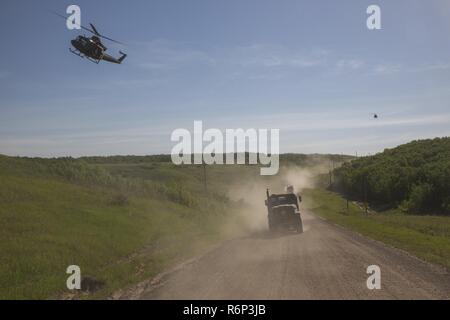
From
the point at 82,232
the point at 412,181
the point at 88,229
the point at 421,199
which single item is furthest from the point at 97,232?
the point at 412,181

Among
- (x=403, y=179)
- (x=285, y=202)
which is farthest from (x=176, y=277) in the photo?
(x=403, y=179)

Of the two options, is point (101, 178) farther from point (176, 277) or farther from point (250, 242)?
point (176, 277)

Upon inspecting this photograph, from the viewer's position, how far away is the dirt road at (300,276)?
1346 centimetres

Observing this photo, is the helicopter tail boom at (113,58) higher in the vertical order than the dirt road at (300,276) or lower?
higher

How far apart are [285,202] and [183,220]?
1022 centimetres

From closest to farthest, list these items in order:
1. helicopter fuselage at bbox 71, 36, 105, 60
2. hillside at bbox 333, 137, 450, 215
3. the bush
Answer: helicopter fuselage at bbox 71, 36, 105, 60 < hillside at bbox 333, 137, 450, 215 < the bush

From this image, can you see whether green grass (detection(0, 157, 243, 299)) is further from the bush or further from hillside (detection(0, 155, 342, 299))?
the bush

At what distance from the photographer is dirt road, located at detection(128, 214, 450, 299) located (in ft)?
44.2

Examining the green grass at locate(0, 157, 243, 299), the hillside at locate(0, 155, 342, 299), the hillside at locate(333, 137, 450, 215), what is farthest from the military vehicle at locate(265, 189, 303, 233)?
the hillside at locate(333, 137, 450, 215)

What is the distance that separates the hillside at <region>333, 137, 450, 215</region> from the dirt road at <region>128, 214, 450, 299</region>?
49.9m

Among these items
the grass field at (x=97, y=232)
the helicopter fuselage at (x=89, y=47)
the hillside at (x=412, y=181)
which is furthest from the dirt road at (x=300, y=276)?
the hillside at (x=412, y=181)

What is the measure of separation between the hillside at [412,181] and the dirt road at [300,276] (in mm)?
49861

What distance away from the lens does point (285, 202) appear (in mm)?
34469

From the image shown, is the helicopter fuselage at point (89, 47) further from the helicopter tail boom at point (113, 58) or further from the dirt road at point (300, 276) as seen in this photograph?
the dirt road at point (300, 276)
